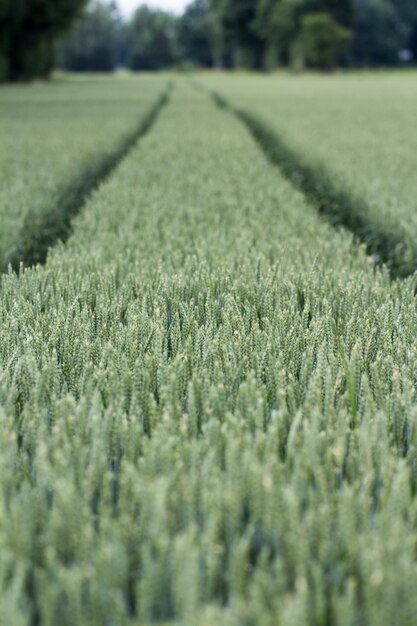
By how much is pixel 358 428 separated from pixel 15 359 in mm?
1009

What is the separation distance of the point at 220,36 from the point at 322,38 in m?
21.9

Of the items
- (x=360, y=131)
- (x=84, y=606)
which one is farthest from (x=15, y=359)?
(x=360, y=131)

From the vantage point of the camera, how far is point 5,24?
119 feet

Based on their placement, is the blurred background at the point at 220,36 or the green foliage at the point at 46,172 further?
the blurred background at the point at 220,36

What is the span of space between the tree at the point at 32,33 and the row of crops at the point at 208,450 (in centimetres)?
3622

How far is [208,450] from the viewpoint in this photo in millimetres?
1585

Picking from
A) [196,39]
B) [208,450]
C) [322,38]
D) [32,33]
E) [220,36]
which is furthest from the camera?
[196,39]

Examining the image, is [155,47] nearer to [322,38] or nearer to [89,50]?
[89,50]

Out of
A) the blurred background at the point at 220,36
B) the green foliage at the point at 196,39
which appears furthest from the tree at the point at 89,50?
the green foliage at the point at 196,39

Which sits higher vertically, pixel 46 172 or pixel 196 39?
pixel 196 39

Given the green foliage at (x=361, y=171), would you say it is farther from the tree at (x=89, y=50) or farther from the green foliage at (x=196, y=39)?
the green foliage at (x=196, y=39)

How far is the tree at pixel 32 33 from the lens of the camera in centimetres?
3734

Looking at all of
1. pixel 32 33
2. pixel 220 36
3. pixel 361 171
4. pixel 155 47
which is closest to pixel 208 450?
pixel 361 171

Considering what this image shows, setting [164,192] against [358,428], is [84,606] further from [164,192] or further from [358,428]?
[164,192]
